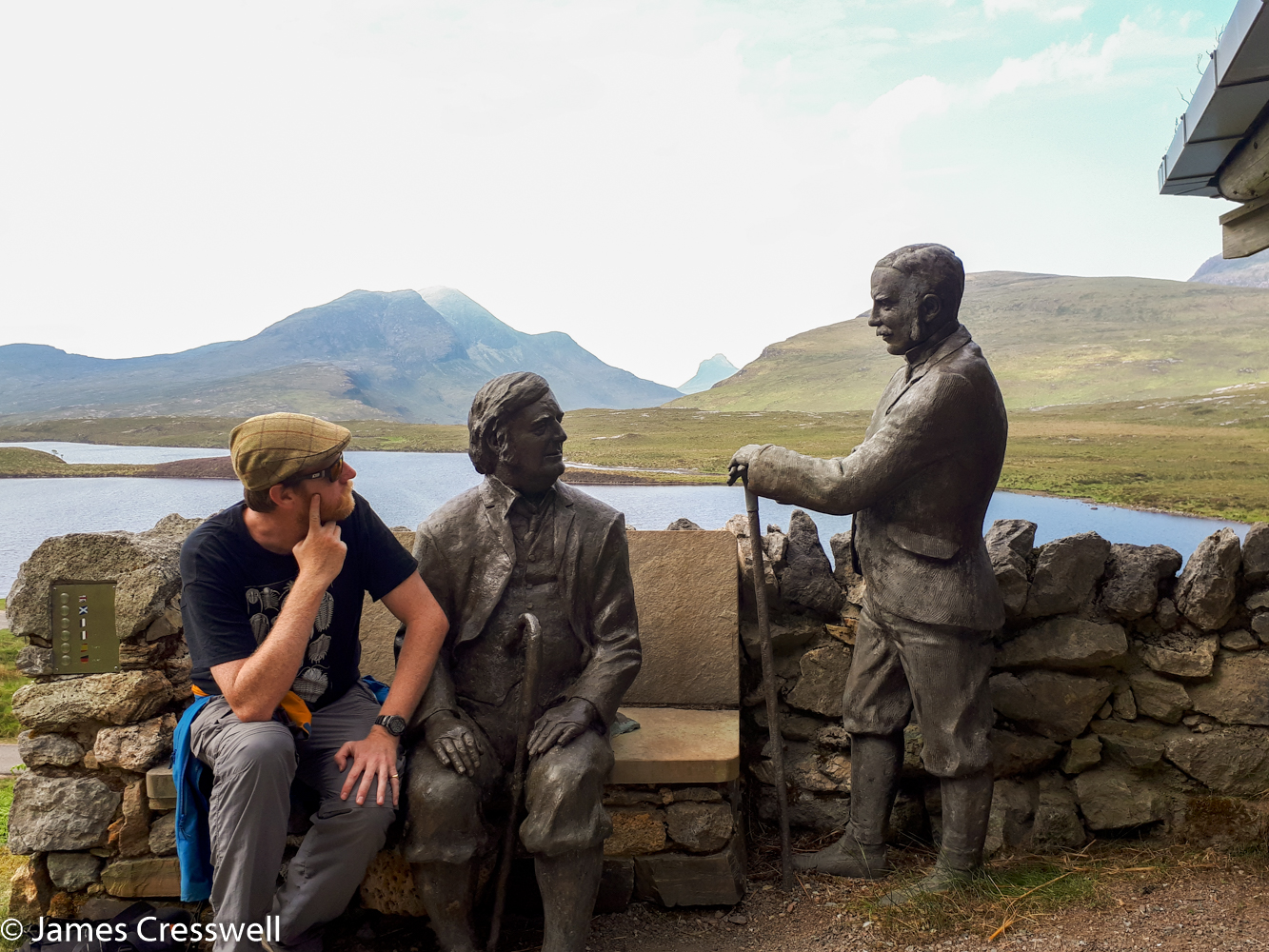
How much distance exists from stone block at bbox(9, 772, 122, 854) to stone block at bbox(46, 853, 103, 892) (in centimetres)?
4

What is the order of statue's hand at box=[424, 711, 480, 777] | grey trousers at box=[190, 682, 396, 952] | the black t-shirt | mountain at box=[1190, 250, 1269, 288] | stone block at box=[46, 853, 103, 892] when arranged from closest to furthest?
grey trousers at box=[190, 682, 396, 952], the black t-shirt, statue's hand at box=[424, 711, 480, 777], stone block at box=[46, 853, 103, 892], mountain at box=[1190, 250, 1269, 288]

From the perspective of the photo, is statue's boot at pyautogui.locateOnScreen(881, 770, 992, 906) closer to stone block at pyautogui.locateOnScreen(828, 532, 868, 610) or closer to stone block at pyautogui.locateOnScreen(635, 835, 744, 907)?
stone block at pyautogui.locateOnScreen(635, 835, 744, 907)

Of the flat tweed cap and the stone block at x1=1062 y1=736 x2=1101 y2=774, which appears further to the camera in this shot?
the stone block at x1=1062 y1=736 x2=1101 y2=774

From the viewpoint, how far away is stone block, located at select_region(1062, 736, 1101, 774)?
3.20 meters

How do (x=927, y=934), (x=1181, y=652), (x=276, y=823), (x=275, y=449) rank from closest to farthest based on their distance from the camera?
(x=276, y=823) < (x=275, y=449) < (x=927, y=934) < (x=1181, y=652)

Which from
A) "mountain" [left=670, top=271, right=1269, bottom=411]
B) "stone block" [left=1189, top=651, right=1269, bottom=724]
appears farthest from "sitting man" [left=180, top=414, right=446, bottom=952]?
"mountain" [left=670, top=271, right=1269, bottom=411]

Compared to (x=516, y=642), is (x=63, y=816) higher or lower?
lower

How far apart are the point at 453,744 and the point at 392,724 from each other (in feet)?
0.62

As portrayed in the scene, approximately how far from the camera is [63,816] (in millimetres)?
2893

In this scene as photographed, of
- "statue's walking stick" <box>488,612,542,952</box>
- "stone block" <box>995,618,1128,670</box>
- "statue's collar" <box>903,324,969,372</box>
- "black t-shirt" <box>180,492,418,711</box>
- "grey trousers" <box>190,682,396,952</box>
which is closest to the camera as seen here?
"grey trousers" <box>190,682,396,952</box>

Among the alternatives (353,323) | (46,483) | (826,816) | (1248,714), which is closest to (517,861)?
(826,816)

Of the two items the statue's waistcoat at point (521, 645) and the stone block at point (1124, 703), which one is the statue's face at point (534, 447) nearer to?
the statue's waistcoat at point (521, 645)

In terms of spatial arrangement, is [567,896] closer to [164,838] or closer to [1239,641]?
[164,838]

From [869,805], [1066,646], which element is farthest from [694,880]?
[1066,646]
